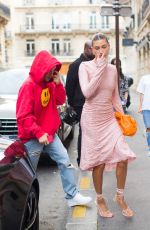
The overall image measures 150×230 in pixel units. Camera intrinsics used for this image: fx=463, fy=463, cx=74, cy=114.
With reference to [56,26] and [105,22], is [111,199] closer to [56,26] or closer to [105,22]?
[105,22]

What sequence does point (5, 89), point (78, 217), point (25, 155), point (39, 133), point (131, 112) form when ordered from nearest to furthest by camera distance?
point (25, 155) < point (39, 133) < point (78, 217) < point (5, 89) < point (131, 112)

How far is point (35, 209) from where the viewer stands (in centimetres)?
403

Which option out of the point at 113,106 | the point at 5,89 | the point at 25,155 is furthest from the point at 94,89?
the point at 5,89

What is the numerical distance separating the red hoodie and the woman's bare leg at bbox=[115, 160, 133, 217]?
2.49ft

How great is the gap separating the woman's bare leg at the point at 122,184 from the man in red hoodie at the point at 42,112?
1.37ft

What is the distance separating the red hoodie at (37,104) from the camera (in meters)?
4.41

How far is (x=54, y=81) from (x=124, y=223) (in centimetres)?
159

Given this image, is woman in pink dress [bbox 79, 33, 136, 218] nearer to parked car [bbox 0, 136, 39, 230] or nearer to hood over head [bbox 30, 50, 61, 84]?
hood over head [bbox 30, 50, 61, 84]

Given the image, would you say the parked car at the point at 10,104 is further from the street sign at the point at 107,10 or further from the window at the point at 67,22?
the window at the point at 67,22

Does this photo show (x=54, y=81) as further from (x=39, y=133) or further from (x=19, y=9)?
(x=19, y=9)

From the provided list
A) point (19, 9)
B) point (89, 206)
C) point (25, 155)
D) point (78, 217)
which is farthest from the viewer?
point (19, 9)

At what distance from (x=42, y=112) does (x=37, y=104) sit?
13cm

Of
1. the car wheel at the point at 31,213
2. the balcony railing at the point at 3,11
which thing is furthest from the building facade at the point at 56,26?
the car wheel at the point at 31,213

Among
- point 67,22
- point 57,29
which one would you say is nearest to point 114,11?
point 67,22
